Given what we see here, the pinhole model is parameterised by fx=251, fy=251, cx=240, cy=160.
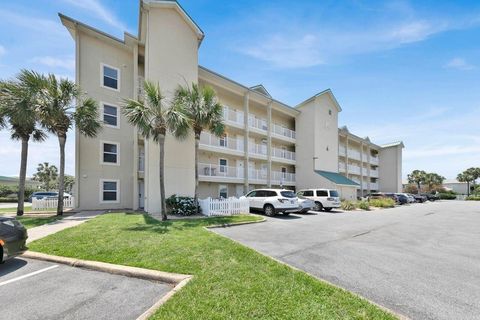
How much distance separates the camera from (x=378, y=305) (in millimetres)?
3787

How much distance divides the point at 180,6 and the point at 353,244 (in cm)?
1858

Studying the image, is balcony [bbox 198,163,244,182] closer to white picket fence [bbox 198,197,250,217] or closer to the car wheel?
white picket fence [bbox 198,197,250,217]

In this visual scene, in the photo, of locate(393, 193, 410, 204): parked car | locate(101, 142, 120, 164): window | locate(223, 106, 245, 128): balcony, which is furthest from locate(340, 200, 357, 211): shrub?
locate(101, 142, 120, 164): window

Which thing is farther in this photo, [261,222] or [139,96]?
[139,96]

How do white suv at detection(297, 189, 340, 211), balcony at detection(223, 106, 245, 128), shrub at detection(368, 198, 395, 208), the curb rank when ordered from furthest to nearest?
shrub at detection(368, 198, 395, 208)
balcony at detection(223, 106, 245, 128)
white suv at detection(297, 189, 340, 211)
the curb

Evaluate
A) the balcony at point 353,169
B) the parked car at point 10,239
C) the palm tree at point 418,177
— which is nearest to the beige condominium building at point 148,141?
the parked car at point 10,239

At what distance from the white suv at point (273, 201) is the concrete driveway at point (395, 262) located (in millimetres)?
4946

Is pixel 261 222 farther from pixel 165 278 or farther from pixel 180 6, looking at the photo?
pixel 180 6

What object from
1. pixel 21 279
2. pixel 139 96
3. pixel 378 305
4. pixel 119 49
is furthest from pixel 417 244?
pixel 119 49

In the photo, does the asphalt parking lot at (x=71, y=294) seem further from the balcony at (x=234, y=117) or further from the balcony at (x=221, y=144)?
the balcony at (x=234, y=117)

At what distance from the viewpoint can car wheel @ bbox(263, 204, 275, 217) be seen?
51.6 ft

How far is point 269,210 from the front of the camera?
1591 centimetres

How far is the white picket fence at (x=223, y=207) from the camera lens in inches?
595

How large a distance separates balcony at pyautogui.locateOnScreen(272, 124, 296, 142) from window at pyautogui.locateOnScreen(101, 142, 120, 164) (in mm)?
14792
